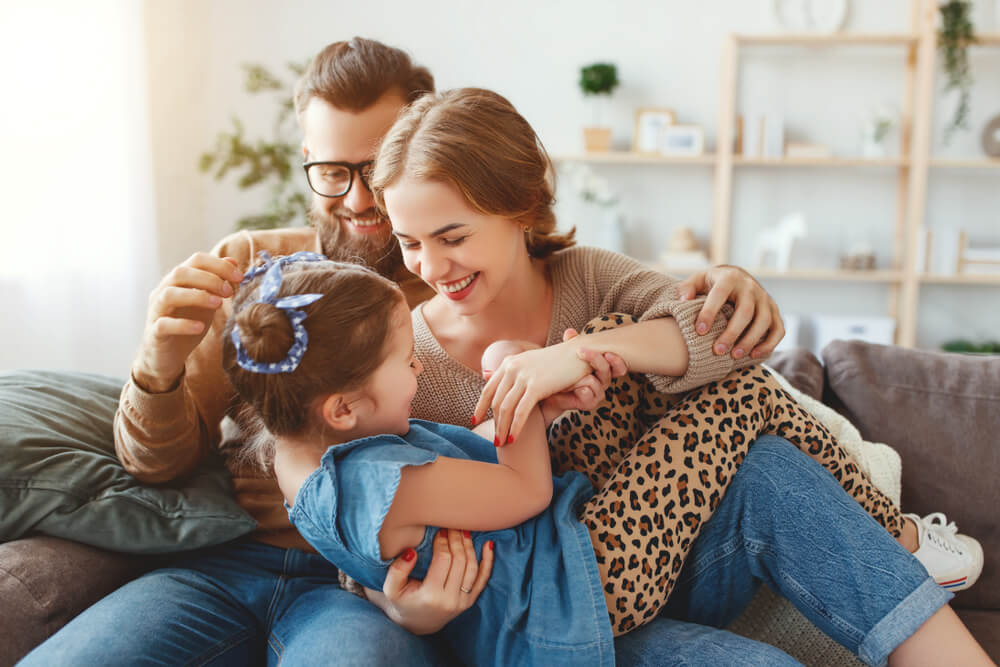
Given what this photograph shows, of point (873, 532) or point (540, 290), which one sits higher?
point (540, 290)

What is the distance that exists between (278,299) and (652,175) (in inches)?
131

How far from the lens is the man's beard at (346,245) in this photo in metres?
1.52

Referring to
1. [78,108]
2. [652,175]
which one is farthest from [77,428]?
[652,175]

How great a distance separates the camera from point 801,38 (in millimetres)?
3578

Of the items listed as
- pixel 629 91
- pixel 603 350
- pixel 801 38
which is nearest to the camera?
pixel 603 350

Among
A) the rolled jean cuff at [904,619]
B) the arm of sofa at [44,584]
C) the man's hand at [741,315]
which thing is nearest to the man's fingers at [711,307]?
the man's hand at [741,315]

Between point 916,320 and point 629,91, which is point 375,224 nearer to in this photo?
point 629,91

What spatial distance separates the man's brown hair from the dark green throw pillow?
73cm

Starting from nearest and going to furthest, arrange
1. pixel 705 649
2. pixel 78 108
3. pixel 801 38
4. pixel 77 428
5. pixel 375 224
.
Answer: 1. pixel 705 649
2. pixel 77 428
3. pixel 375 224
4. pixel 78 108
5. pixel 801 38

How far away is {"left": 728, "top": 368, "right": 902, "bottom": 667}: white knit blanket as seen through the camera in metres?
1.25

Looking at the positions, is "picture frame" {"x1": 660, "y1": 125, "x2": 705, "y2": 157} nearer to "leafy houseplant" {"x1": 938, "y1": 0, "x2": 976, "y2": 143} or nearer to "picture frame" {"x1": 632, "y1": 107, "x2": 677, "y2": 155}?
"picture frame" {"x1": 632, "y1": 107, "x2": 677, "y2": 155}

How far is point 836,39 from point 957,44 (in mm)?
566


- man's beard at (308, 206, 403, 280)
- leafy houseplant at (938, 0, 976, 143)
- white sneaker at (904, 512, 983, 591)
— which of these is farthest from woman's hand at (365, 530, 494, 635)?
leafy houseplant at (938, 0, 976, 143)

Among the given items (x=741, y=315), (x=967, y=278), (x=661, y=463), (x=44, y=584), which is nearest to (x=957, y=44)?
(x=967, y=278)
